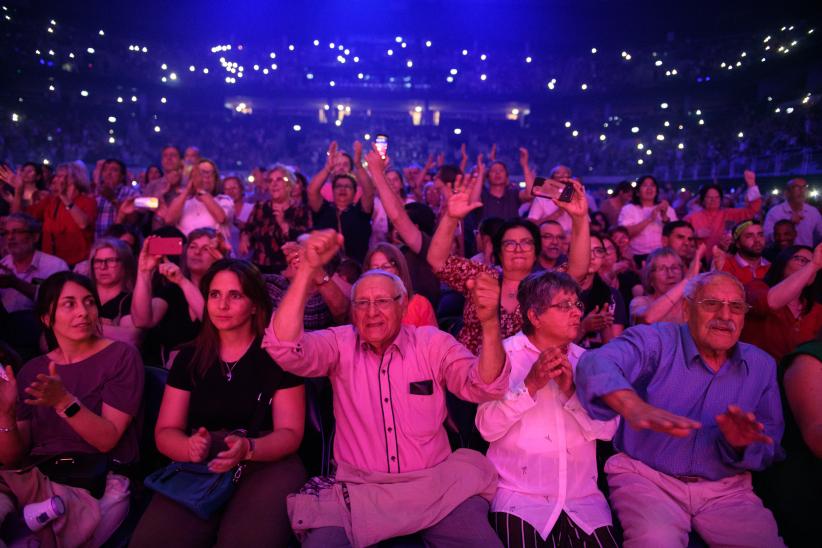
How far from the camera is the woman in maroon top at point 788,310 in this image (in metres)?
2.90

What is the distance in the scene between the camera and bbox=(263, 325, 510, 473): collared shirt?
2.23 metres

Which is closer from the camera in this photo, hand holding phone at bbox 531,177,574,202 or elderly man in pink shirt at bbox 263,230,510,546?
elderly man in pink shirt at bbox 263,230,510,546

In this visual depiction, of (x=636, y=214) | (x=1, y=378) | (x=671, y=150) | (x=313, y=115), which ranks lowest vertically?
(x=1, y=378)

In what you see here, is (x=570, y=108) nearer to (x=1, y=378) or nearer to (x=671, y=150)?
(x=671, y=150)

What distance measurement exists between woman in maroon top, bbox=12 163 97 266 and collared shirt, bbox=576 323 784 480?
501 cm

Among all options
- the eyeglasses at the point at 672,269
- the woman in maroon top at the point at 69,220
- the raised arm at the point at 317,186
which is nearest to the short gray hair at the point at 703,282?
the eyeglasses at the point at 672,269

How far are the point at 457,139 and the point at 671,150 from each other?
992 cm

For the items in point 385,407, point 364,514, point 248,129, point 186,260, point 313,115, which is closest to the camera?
point 364,514

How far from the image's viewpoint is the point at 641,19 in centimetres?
2480

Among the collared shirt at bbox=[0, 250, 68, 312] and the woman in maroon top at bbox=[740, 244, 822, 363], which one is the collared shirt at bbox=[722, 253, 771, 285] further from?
the collared shirt at bbox=[0, 250, 68, 312]

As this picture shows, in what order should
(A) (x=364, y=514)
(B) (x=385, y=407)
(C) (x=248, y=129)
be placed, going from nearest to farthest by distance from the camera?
(A) (x=364, y=514)
(B) (x=385, y=407)
(C) (x=248, y=129)

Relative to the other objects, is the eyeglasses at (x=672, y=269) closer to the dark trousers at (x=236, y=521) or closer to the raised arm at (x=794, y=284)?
the raised arm at (x=794, y=284)

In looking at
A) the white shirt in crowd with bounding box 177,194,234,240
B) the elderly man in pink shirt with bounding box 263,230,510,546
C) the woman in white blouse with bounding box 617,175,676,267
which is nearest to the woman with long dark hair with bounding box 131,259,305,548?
the elderly man in pink shirt with bounding box 263,230,510,546

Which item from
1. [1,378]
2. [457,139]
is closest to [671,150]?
[457,139]
